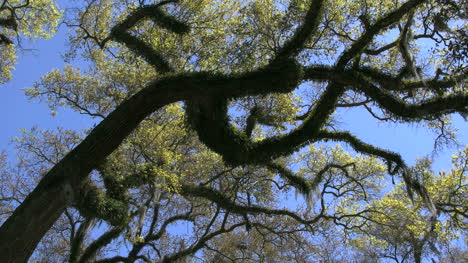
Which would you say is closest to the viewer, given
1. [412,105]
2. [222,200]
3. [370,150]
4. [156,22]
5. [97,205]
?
[412,105]

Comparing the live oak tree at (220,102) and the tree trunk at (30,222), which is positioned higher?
the live oak tree at (220,102)

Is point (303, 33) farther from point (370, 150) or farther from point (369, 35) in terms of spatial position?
point (370, 150)

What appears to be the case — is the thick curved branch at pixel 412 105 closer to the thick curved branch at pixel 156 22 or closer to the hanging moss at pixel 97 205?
the thick curved branch at pixel 156 22

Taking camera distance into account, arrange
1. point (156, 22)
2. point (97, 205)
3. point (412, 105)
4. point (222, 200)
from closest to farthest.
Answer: point (412, 105) → point (97, 205) → point (156, 22) → point (222, 200)

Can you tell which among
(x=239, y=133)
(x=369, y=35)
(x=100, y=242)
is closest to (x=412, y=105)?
(x=369, y=35)

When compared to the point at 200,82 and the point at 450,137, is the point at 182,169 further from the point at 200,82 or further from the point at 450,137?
the point at 450,137

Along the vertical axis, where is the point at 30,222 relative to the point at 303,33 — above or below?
below

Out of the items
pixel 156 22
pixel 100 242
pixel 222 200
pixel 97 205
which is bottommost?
pixel 97 205

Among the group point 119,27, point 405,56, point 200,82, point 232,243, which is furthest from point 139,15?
point 232,243

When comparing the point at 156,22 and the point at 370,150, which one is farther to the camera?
the point at 156,22

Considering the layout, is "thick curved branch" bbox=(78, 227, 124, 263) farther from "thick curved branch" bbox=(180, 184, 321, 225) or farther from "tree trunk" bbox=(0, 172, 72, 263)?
"tree trunk" bbox=(0, 172, 72, 263)

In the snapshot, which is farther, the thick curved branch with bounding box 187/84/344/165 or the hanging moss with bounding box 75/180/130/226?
the hanging moss with bounding box 75/180/130/226

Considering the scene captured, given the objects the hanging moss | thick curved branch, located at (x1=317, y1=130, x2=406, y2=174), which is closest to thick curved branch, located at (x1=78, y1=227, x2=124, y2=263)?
the hanging moss

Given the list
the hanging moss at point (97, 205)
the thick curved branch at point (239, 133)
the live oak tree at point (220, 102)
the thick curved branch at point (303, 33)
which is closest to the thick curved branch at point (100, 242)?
the live oak tree at point (220, 102)
